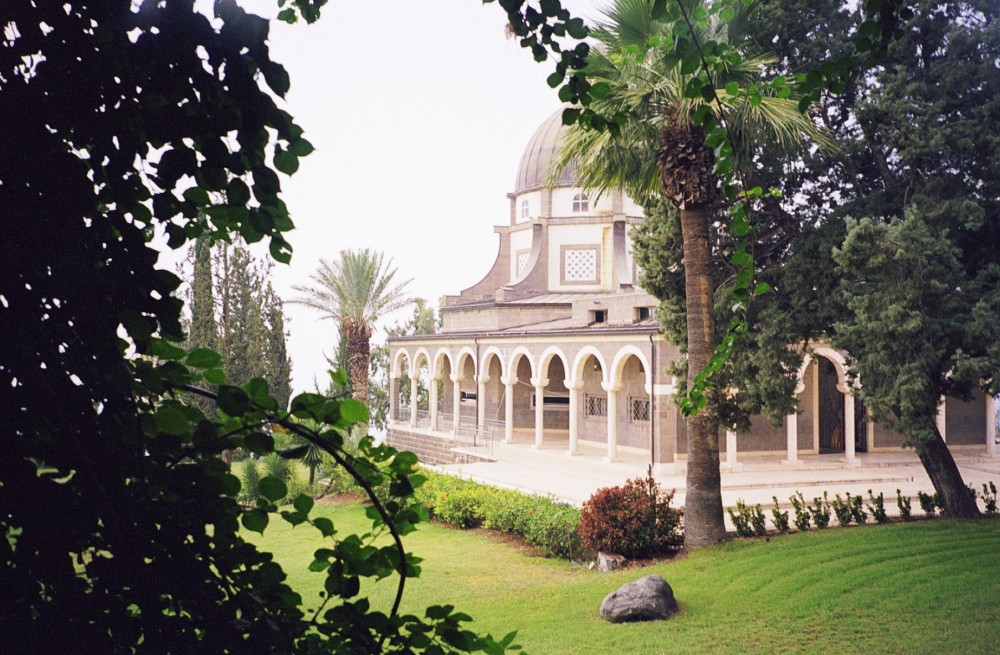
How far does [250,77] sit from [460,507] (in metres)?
16.1

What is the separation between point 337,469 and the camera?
2186 centimetres

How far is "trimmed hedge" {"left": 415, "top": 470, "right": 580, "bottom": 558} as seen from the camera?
14.0 m

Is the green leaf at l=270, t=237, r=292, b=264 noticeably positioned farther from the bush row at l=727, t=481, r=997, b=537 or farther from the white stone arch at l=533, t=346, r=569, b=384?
the white stone arch at l=533, t=346, r=569, b=384

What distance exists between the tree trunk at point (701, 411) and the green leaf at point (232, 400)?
1136 centimetres

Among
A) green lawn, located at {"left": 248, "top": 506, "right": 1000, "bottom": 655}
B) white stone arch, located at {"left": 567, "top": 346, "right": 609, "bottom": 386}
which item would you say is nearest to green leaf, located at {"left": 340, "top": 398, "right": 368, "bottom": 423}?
green lawn, located at {"left": 248, "top": 506, "right": 1000, "bottom": 655}

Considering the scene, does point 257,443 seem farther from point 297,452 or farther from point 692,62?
point 692,62

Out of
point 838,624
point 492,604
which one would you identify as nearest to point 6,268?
point 838,624

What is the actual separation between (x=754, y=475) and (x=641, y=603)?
38.9 feet

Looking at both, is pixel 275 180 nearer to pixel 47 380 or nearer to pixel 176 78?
pixel 176 78

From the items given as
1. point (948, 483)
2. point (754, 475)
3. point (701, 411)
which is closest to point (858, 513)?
point (948, 483)

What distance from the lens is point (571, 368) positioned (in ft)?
81.6

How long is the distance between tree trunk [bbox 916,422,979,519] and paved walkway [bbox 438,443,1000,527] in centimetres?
268

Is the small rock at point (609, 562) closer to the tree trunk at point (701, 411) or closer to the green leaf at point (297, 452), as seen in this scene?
the tree trunk at point (701, 411)

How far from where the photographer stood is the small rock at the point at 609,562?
12680 mm
